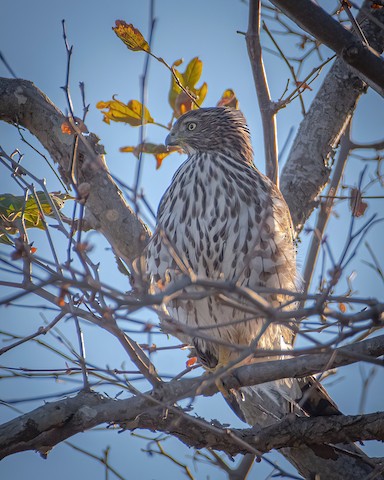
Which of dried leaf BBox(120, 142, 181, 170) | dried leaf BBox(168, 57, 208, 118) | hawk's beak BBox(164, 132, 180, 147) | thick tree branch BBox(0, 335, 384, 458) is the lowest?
thick tree branch BBox(0, 335, 384, 458)

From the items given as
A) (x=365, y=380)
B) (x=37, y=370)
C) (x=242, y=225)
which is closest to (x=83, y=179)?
(x=242, y=225)

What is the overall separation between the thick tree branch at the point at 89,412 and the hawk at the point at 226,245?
2.48 feet

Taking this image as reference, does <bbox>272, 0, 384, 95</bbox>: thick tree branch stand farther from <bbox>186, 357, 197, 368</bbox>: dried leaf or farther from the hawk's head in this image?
<bbox>186, 357, 197, 368</bbox>: dried leaf

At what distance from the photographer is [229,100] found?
17.2ft

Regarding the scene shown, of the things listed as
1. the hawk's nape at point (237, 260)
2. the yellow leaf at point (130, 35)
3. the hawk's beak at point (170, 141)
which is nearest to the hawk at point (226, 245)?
the hawk's nape at point (237, 260)

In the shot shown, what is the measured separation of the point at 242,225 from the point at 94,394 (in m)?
1.46

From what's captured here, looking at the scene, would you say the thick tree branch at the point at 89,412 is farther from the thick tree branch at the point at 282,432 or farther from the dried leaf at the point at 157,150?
the dried leaf at the point at 157,150

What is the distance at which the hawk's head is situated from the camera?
502 centimetres

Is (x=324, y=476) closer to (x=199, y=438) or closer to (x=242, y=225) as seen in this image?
(x=199, y=438)

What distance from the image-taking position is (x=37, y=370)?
3.46 m

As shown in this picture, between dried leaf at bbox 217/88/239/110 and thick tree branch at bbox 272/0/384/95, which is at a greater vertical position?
dried leaf at bbox 217/88/239/110

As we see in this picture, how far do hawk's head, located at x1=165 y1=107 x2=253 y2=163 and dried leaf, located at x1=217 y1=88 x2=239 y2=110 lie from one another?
2.9 inches

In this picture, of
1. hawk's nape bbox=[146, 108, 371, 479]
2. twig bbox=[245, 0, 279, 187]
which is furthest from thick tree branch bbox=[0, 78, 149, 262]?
twig bbox=[245, 0, 279, 187]

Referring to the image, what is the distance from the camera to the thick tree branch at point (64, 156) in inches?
179
